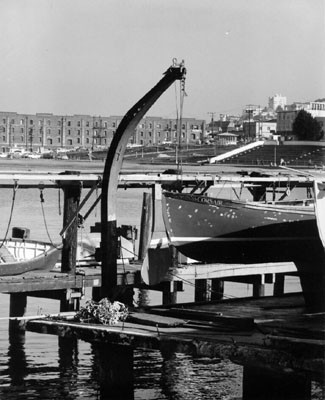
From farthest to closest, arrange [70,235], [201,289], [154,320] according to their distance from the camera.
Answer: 1. [201,289]
2. [70,235]
3. [154,320]

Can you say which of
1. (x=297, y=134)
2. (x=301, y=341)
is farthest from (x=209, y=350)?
(x=297, y=134)

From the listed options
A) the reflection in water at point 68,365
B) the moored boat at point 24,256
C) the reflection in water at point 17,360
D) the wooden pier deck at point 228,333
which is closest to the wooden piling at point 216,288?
the moored boat at point 24,256

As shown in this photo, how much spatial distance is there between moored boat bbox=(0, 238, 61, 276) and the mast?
19.6ft

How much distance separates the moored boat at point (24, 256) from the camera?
22.6 metres

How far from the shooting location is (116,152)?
1678 cm

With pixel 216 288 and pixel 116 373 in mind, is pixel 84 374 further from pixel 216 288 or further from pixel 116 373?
pixel 216 288

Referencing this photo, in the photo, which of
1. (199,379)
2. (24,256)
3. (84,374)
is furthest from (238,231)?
(24,256)

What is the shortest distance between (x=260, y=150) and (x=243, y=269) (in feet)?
407

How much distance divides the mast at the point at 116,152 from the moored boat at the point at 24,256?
235 inches

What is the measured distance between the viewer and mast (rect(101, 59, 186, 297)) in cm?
1670

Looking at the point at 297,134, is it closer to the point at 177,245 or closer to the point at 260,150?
the point at 260,150

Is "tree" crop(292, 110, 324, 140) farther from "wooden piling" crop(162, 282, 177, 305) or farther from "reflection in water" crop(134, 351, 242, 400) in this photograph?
"reflection in water" crop(134, 351, 242, 400)

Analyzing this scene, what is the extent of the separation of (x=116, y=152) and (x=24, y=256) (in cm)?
985

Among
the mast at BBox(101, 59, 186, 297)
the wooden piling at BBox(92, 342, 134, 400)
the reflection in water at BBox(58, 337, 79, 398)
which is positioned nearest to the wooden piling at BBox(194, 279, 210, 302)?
the reflection in water at BBox(58, 337, 79, 398)
